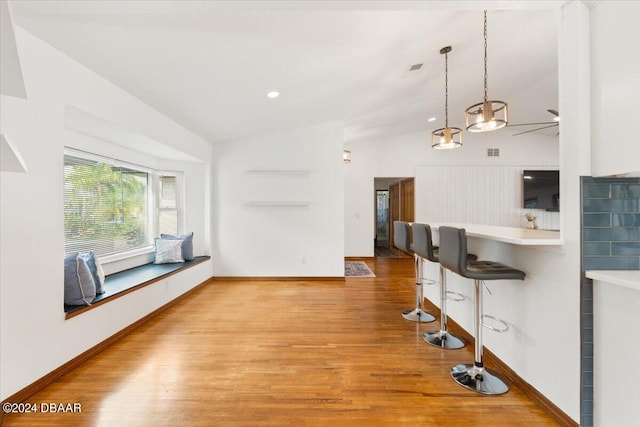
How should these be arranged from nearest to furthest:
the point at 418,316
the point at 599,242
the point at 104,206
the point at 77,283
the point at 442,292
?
the point at 599,242 → the point at 77,283 → the point at 442,292 → the point at 418,316 → the point at 104,206

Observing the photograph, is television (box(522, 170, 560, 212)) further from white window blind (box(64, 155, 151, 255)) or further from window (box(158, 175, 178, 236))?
white window blind (box(64, 155, 151, 255))

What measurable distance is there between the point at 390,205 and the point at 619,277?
315 inches

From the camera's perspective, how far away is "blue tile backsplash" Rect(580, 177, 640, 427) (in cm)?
143

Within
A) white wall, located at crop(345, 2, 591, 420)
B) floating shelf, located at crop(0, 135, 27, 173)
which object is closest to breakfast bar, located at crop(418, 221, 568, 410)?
white wall, located at crop(345, 2, 591, 420)

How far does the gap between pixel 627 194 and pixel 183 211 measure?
5016 mm

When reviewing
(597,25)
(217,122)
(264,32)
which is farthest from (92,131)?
(597,25)

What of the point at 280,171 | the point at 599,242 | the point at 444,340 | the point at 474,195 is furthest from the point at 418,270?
the point at 474,195

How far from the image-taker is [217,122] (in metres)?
3.78

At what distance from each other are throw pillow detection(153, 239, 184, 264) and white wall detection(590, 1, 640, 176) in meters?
4.57

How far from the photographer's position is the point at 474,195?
6629 mm

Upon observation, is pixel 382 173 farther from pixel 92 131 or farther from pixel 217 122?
pixel 92 131

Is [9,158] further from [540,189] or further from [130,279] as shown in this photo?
[540,189]

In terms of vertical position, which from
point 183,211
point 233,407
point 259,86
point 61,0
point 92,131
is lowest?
point 233,407

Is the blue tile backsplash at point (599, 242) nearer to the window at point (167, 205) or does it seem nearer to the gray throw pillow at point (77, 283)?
the gray throw pillow at point (77, 283)
